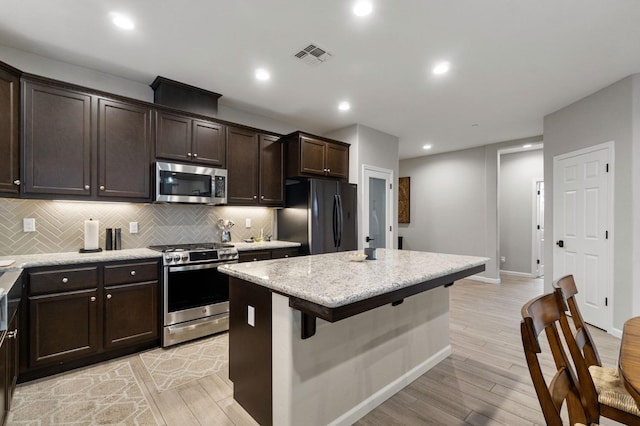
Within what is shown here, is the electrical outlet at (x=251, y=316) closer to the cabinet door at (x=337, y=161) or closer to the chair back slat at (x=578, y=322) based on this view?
the chair back slat at (x=578, y=322)

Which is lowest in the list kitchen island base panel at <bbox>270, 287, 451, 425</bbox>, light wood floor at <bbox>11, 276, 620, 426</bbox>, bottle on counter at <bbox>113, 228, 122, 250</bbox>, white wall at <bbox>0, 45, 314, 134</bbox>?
light wood floor at <bbox>11, 276, 620, 426</bbox>

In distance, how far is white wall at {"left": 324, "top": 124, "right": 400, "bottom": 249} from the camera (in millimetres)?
4887

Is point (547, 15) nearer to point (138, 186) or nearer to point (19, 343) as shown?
point (138, 186)

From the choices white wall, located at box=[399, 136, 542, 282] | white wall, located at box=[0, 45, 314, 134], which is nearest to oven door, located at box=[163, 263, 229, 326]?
white wall, located at box=[0, 45, 314, 134]

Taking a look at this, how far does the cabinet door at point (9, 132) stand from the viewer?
2373 millimetres

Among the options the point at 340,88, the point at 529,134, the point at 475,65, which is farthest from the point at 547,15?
the point at 529,134

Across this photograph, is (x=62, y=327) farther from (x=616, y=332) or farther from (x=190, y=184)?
(x=616, y=332)

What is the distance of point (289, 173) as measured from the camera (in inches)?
170


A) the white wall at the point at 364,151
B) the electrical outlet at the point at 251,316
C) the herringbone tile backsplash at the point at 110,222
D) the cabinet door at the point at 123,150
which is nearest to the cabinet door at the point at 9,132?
the herringbone tile backsplash at the point at 110,222

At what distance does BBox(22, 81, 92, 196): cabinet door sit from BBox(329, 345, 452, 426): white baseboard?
2973 millimetres

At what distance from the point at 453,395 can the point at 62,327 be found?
320 cm

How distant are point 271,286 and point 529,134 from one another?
19.5ft

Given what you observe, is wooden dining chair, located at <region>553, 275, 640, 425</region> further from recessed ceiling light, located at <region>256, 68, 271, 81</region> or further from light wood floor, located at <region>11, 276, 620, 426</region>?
recessed ceiling light, located at <region>256, 68, 271, 81</region>

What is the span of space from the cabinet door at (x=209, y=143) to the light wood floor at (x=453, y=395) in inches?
86.7
